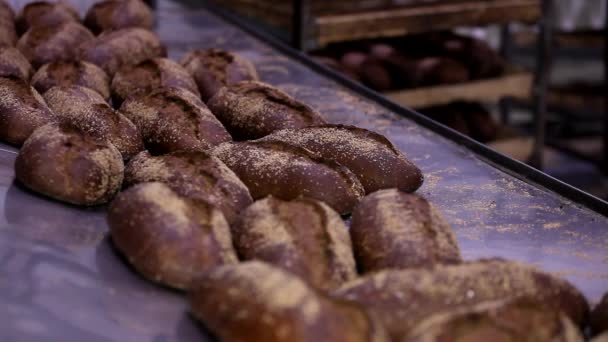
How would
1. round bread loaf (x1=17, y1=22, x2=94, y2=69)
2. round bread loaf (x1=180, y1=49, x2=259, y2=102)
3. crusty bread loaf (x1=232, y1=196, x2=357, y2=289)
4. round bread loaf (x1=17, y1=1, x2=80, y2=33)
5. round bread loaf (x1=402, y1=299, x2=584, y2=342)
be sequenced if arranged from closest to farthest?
round bread loaf (x1=402, y1=299, x2=584, y2=342) → crusty bread loaf (x1=232, y1=196, x2=357, y2=289) → round bread loaf (x1=180, y1=49, x2=259, y2=102) → round bread loaf (x1=17, y1=22, x2=94, y2=69) → round bread loaf (x1=17, y1=1, x2=80, y2=33)

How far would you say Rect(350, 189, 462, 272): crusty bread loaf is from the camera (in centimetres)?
123

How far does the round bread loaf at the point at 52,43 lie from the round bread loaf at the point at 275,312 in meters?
1.54

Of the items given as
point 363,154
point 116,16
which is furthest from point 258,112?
point 116,16

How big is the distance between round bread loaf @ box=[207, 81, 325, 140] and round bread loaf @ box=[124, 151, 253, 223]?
0.35m

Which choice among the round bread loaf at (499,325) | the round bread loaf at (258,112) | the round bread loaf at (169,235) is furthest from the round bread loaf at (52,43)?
the round bread loaf at (499,325)

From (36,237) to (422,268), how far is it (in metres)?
0.71

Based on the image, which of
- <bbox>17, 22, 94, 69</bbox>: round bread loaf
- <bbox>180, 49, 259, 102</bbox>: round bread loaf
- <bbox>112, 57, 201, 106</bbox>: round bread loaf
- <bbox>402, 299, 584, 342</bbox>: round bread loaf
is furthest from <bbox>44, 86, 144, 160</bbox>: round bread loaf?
<bbox>402, 299, 584, 342</bbox>: round bread loaf

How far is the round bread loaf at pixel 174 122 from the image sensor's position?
1773 mm

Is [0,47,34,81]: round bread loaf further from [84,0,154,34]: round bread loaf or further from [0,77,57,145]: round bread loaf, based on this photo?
[84,0,154,34]: round bread loaf

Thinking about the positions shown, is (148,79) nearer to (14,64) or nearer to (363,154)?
(14,64)

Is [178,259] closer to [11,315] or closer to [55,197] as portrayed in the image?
[11,315]

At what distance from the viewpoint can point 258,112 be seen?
1.91 m

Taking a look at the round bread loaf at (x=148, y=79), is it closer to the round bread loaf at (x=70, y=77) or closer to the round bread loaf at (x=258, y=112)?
the round bread loaf at (x=70, y=77)

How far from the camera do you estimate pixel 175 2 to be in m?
3.92
